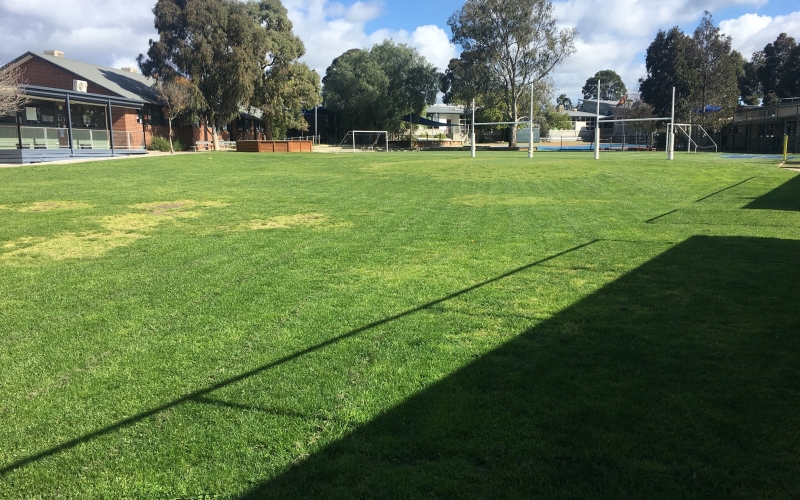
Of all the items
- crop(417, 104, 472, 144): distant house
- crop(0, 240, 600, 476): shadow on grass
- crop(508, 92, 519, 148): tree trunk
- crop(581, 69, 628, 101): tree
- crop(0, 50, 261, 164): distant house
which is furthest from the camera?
crop(581, 69, 628, 101): tree

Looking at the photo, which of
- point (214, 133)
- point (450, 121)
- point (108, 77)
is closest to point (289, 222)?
point (214, 133)

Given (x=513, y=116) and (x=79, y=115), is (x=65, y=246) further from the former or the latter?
(x=513, y=116)

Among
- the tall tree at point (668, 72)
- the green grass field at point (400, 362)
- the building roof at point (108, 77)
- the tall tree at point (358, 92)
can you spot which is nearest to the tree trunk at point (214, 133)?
the building roof at point (108, 77)

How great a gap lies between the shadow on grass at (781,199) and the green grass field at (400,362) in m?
3.69

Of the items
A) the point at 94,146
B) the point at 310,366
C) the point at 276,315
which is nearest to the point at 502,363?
the point at 310,366

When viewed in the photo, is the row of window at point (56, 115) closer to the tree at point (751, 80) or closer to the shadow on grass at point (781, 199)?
the shadow on grass at point (781, 199)

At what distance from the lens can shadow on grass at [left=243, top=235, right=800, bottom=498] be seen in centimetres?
321

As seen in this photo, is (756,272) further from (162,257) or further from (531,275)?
(162,257)

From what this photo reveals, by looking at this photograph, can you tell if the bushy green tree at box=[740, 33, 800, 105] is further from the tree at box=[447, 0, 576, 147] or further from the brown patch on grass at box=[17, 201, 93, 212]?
the brown patch on grass at box=[17, 201, 93, 212]

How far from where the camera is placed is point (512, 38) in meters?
62.1

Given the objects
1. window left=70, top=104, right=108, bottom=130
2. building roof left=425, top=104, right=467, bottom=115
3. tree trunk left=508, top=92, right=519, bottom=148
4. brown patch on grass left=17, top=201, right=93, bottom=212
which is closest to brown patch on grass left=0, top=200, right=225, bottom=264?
brown patch on grass left=17, top=201, right=93, bottom=212

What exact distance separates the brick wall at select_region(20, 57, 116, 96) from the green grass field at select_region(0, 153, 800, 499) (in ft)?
123

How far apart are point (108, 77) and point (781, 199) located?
158 ft

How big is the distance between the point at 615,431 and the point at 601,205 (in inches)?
483
